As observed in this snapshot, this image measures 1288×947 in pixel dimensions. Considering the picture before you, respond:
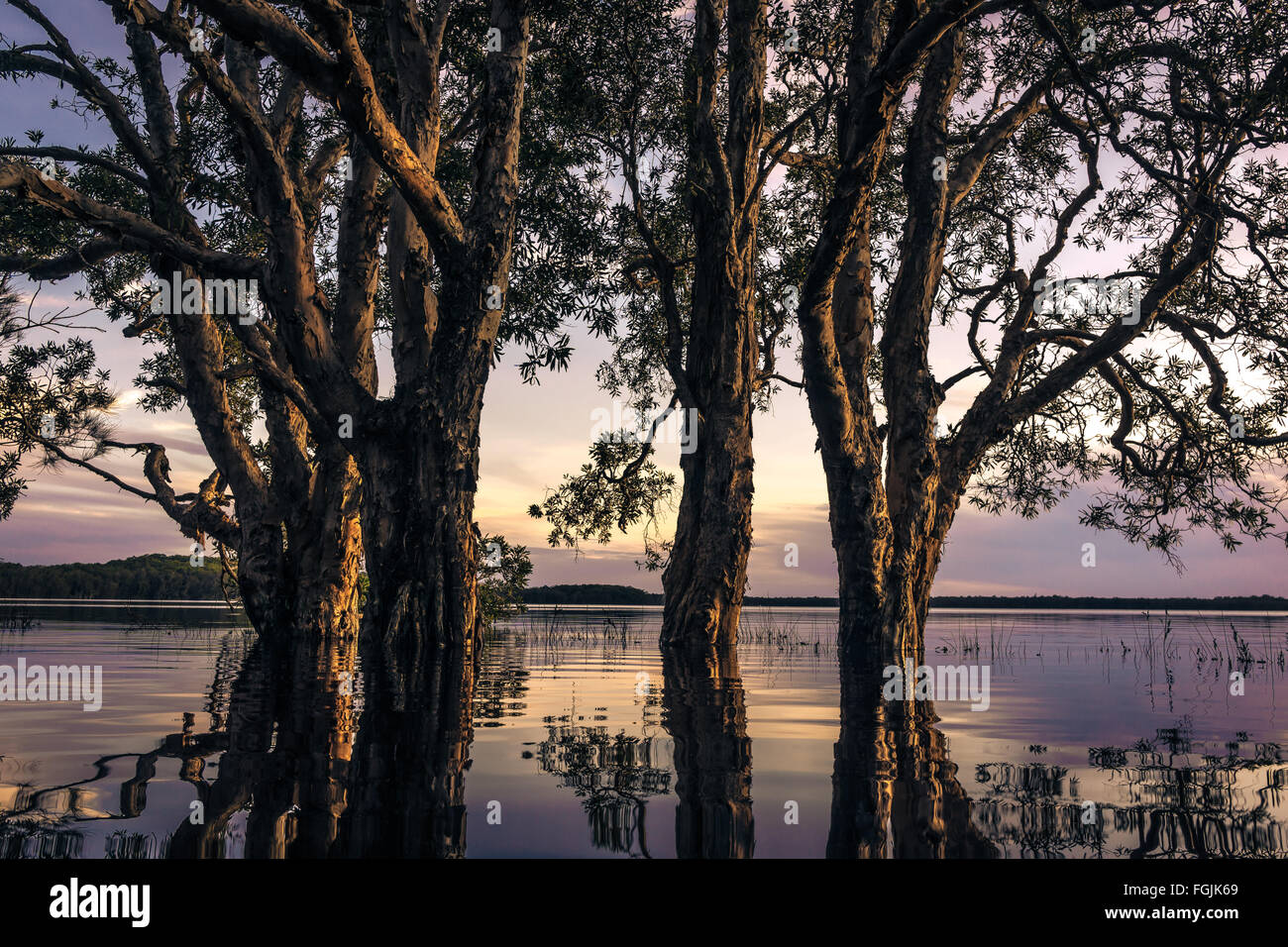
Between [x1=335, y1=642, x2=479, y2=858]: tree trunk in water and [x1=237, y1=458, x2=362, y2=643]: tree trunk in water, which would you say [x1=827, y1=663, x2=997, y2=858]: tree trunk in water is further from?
[x1=237, y1=458, x2=362, y2=643]: tree trunk in water

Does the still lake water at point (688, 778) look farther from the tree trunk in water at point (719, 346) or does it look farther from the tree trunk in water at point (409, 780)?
the tree trunk in water at point (719, 346)

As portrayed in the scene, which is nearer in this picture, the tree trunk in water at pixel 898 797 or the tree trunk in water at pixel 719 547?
the tree trunk in water at pixel 898 797

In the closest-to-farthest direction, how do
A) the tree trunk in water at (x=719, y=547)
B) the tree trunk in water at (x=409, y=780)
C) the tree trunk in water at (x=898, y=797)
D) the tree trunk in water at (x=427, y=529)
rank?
the tree trunk in water at (x=409, y=780), the tree trunk in water at (x=898, y=797), the tree trunk in water at (x=427, y=529), the tree trunk in water at (x=719, y=547)

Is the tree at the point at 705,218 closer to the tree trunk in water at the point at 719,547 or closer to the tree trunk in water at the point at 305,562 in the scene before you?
the tree trunk in water at the point at 719,547

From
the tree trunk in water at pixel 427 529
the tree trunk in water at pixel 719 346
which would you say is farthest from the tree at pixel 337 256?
the tree trunk in water at pixel 719 346

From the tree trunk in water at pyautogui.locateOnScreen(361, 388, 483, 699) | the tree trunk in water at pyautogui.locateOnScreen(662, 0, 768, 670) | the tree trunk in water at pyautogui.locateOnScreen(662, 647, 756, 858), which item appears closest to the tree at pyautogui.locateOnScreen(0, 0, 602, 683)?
the tree trunk in water at pyautogui.locateOnScreen(361, 388, 483, 699)

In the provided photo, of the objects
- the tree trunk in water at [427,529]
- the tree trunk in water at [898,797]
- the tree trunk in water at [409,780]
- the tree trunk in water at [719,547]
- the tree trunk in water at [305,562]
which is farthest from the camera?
the tree trunk in water at [305,562]

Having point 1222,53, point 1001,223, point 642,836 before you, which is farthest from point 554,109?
point 642,836

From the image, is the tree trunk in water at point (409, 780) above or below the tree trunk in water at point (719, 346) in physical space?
below

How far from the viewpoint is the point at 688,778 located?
4574 millimetres

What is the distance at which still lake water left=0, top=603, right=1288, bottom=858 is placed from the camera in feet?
11.3

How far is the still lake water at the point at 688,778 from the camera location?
344 centimetres
